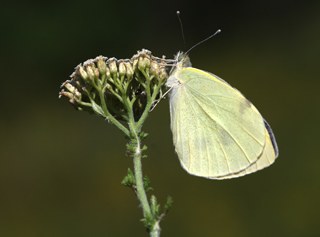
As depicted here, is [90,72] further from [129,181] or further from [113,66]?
[129,181]

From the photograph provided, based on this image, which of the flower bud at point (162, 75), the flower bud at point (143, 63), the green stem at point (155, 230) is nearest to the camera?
the green stem at point (155, 230)

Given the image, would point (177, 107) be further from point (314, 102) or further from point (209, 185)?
point (314, 102)

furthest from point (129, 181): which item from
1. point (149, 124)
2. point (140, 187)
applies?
point (149, 124)

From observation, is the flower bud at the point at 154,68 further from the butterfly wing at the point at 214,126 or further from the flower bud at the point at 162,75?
the butterfly wing at the point at 214,126

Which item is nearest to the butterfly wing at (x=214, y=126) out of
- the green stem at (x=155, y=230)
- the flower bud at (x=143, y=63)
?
the flower bud at (x=143, y=63)

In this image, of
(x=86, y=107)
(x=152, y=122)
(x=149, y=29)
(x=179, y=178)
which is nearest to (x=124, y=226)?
(x=179, y=178)

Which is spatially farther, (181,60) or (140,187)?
(181,60)

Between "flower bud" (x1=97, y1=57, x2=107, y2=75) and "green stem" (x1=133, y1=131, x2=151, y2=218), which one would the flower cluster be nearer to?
"flower bud" (x1=97, y1=57, x2=107, y2=75)
